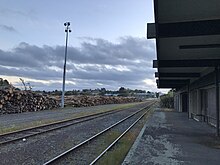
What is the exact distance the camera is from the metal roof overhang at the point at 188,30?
21.5 feet

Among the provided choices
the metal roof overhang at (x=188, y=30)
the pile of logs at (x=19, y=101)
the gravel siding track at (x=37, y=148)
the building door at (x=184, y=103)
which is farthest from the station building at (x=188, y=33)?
the building door at (x=184, y=103)

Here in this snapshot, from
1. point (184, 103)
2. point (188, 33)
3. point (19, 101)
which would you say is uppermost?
point (188, 33)

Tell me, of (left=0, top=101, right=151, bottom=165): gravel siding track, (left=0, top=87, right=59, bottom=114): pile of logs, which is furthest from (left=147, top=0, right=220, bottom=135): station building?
(left=0, top=87, right=59, bottom=114): pile of logs

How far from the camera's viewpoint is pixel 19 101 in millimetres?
26125

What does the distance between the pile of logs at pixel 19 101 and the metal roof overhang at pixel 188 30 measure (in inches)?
629

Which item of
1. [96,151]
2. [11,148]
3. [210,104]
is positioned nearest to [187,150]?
[96,151]

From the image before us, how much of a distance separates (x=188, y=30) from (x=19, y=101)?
20.8m

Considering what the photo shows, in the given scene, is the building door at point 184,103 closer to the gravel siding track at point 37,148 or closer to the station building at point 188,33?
the station building at point 188,33

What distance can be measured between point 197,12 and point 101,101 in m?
53.7

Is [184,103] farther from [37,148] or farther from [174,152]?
[37,148]

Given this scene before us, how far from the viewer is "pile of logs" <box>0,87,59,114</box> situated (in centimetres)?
2419

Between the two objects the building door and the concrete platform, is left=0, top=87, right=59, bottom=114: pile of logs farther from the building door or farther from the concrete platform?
the concrete platform

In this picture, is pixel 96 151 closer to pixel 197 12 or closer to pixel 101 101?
pixel 197 12

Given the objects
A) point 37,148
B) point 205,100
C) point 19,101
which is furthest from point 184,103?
point 37,148
